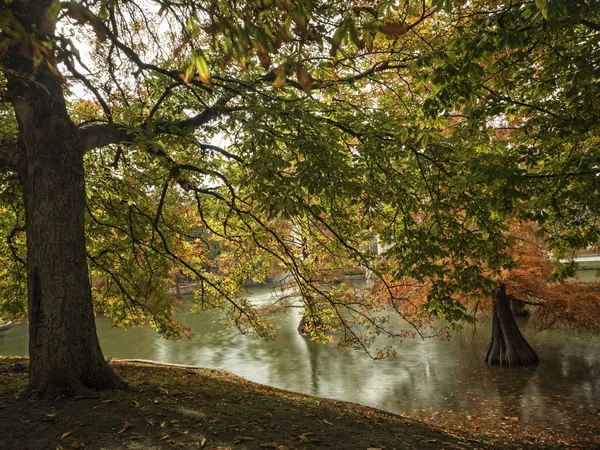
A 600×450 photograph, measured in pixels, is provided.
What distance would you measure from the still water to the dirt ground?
563cm

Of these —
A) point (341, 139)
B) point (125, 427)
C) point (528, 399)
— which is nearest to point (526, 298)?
point (528, 399)

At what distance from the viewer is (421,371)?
15.4m

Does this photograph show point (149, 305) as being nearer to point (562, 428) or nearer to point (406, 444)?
point (406, 444)

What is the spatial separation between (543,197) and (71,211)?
617 centimetres

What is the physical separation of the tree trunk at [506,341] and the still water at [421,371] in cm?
47

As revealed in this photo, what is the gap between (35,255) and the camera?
17.9 ft

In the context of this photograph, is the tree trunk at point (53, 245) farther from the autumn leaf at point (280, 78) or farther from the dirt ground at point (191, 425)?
the autumn leaf at point (280, 78)

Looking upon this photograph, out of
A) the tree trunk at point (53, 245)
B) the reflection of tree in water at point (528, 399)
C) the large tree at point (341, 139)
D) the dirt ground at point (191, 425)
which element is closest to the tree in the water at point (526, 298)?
the reflection of tree in water at point (528, 399)

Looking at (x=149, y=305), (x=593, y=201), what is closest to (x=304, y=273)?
(x=149, y=305)

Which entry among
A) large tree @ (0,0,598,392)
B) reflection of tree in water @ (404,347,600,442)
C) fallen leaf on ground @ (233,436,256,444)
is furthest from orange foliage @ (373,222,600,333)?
fallen leaf on ground @ (233,436,256,444)

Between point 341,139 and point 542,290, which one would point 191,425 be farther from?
point 542,290

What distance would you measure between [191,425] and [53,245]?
8.97 ft

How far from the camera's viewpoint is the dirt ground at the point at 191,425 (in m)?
4.18

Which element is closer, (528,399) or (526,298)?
(528,399)
